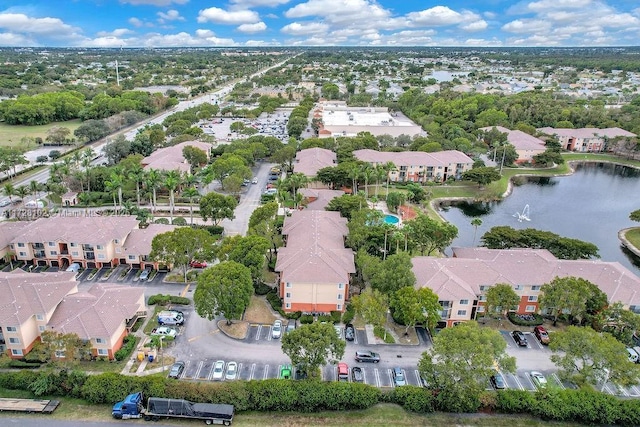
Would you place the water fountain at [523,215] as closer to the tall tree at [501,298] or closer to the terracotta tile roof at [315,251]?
the terracotta tile roof at [315,251]

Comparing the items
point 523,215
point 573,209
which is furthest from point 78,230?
point 573,209

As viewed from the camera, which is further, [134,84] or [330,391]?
[134,84]

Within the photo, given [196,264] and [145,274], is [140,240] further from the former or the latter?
[196,264]

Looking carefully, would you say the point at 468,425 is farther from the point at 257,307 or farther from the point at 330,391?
the point at 257,307

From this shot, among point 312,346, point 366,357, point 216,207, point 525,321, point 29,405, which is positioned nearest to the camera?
point 29,405

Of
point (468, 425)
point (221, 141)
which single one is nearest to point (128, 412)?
point (468, 425)
